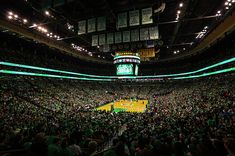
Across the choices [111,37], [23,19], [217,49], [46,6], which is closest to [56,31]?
[23,19]

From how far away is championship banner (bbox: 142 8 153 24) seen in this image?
39.0 ft

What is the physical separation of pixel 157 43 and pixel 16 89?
914 inches

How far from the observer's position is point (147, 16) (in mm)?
11984

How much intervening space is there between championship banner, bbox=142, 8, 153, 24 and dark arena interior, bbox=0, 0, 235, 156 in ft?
0.14

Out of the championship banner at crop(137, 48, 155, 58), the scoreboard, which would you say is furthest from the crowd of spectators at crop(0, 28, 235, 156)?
the scoreboard

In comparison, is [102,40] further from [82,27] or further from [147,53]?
[147,53]

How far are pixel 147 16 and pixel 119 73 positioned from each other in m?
27.8

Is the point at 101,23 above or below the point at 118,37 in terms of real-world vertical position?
above

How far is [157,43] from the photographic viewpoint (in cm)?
2081

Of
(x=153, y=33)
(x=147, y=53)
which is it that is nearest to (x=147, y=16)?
(x=153, y=33)

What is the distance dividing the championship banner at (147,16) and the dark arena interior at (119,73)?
0.14 ft

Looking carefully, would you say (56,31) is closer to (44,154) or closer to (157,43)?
(157,43)

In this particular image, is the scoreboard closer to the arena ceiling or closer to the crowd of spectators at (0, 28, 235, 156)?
the crowd of spectators at (0, 28, 235, 156)

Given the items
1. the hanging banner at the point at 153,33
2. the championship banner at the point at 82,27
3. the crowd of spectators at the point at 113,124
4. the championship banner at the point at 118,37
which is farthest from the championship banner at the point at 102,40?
the crowd of spectators at the point at 113,124
